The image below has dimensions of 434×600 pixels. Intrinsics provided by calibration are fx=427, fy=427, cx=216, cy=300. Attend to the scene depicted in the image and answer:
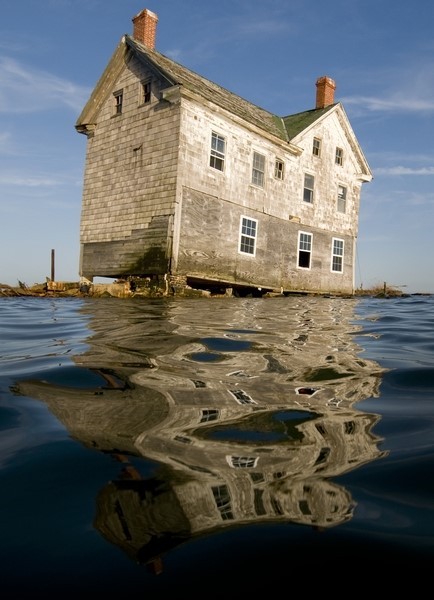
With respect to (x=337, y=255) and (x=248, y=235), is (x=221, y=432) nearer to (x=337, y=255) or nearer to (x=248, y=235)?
(x=248, y=235)

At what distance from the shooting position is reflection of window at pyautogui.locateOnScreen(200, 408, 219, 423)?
219 centimetres

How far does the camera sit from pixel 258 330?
572 cm

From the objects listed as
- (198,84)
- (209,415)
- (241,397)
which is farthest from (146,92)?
(209,415)

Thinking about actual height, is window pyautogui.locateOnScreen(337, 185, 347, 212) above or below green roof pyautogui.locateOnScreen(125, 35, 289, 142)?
below

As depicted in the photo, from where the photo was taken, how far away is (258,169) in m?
17.3

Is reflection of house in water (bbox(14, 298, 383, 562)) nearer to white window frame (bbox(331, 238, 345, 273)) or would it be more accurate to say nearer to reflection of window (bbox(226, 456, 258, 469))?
reflection of window (bbox(226, 456, 258, 469))

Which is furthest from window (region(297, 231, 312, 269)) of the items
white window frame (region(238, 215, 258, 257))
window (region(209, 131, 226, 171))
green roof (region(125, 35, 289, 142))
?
window (region(209, 131, 226, 171))

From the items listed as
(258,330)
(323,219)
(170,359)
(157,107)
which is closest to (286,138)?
(323,219)

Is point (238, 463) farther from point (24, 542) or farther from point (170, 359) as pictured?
point (170, 359)

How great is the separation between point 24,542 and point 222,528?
1.88 ft

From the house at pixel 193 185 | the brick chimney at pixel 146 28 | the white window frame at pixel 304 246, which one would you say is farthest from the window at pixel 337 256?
the brick chimney at pixel 146 28

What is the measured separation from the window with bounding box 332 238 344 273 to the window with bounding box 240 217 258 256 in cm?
583

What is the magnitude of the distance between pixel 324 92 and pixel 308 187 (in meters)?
6.00

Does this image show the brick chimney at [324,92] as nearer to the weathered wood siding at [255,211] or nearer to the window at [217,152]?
the weathered wood siding at [255,211]
